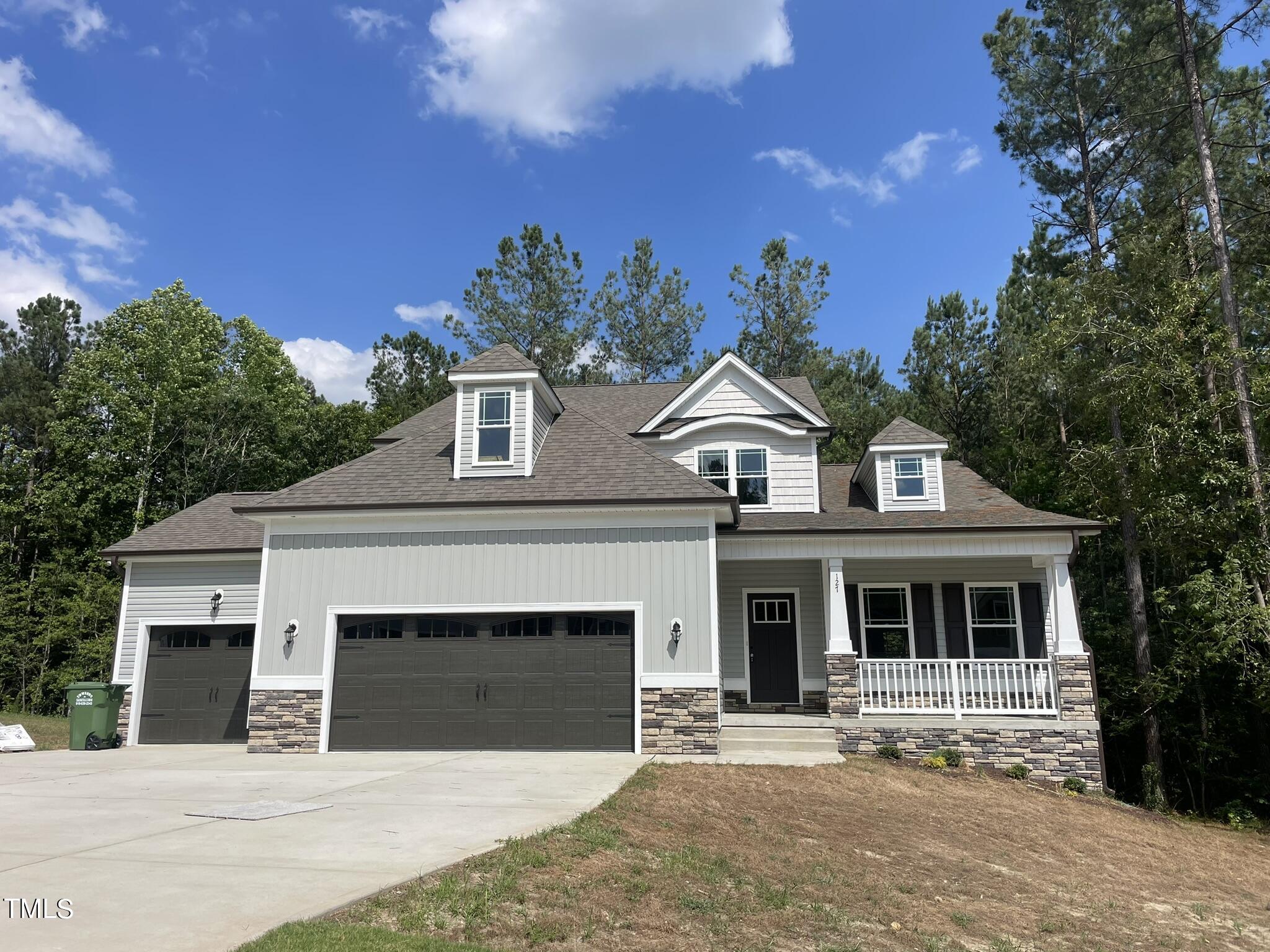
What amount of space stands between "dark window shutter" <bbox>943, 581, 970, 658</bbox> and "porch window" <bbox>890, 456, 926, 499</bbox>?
1862mm

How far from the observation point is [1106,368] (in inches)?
640

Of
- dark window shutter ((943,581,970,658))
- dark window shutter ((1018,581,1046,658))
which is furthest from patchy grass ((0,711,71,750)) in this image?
dark window shutter ((1018,581,1046,658))

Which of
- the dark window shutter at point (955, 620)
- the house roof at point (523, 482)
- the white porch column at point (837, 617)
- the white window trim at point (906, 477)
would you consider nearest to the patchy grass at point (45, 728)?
the house roof at point (523, 482)

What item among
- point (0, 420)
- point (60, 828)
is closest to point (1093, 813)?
point (60, 828)

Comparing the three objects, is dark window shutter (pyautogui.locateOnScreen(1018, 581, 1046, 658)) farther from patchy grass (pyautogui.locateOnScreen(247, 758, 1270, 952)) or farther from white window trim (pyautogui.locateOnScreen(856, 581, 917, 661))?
patchy grass (pyautogui.locateOnScreen(247, 758, 1270, 952))

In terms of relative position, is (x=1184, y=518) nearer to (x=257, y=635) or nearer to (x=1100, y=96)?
(x=1100, y=96)

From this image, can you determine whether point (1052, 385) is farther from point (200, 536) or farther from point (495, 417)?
point (200, 536)

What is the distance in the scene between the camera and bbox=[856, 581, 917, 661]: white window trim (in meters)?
15.4

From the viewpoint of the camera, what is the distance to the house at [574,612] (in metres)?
12.7

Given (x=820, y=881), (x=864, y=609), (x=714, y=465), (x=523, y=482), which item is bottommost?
(x=820, y=881)

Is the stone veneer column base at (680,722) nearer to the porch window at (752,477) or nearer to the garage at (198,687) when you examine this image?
the porch window at (752,477)

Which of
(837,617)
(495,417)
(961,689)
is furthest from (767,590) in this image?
(495,417)

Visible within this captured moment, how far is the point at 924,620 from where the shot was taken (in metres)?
15.4

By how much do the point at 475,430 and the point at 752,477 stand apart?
560cm
